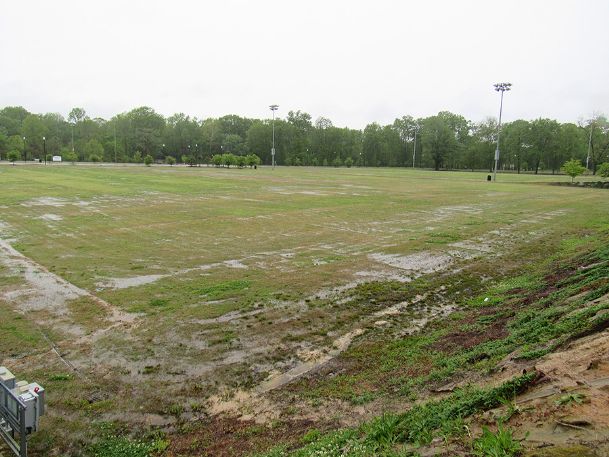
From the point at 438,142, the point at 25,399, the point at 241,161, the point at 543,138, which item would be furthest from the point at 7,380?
the point at 438,142

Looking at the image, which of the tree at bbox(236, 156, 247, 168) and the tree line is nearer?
the tree at bbox(236, 156, 247, 168)

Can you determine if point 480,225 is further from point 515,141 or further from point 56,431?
point 515,141

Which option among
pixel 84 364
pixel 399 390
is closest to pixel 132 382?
pixel 84 364

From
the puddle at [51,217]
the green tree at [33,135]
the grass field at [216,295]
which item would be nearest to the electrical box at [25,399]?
the grass field at [216,295]

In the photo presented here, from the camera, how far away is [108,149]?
134 meters

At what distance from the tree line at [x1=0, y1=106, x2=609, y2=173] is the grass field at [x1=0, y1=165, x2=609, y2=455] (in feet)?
275

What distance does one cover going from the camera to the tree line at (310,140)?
11494 centimetres

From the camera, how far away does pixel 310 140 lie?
506ft

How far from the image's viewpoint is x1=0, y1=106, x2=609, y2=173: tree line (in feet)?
377

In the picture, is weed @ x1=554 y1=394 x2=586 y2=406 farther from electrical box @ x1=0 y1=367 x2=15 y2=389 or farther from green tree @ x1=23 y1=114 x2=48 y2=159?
green tree @ x1=23 y1=114 x2=48 y2=159

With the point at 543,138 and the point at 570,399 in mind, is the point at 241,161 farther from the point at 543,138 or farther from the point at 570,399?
the point at 570,399

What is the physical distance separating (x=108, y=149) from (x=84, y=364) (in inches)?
5530

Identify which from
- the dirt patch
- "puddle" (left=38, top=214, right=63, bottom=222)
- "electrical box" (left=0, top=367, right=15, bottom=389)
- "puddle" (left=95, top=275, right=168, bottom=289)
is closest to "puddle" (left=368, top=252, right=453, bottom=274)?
"puddle" (left=95, top=275, right=168, bottom=289)

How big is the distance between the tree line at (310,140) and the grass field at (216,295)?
83.8 meters
